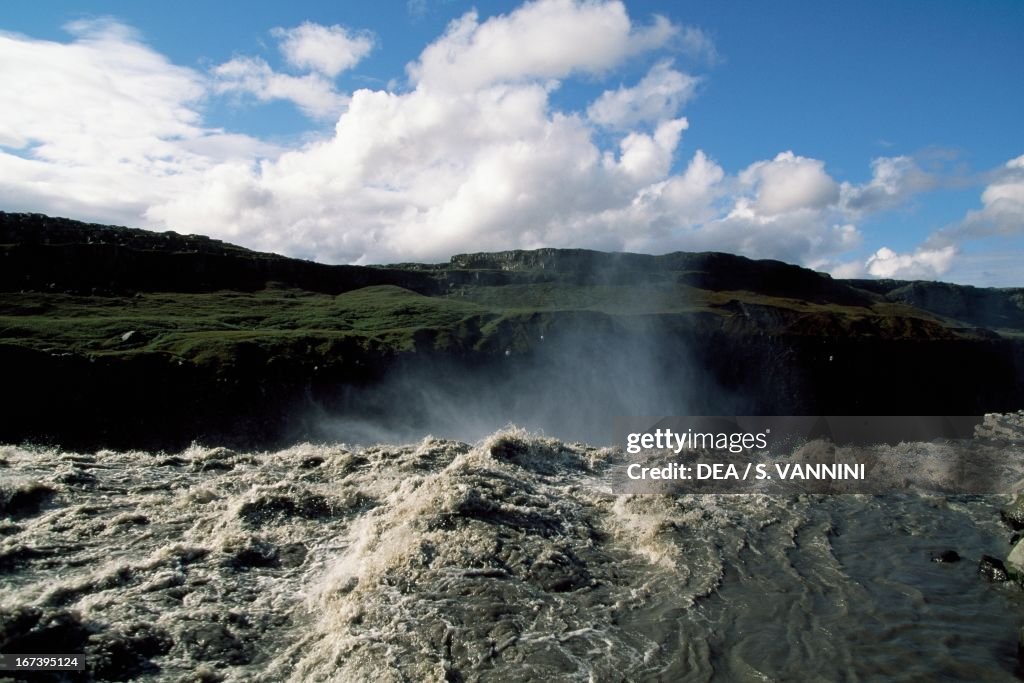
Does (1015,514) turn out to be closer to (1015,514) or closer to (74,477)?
(1015,514)

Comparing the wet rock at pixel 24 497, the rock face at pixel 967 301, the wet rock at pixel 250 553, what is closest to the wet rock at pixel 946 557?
the wet rock at pixel 250 553

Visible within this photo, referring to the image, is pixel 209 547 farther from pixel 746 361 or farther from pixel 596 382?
pixel 746 361

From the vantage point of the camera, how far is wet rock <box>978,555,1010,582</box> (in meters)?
17.4

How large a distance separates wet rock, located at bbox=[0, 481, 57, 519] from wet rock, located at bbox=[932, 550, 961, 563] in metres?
25.6

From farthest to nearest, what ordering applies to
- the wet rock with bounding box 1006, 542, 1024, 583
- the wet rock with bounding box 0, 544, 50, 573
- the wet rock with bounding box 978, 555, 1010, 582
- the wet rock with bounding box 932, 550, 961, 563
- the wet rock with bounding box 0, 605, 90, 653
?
the wet rock with bounding box 932, 550, 961, 563
the wet rock with bounding box 978, 555, 1010, 582
the wet rock with bounding box 1006, 542, 1024, 583
the wet rock with bounding box 0, 544, 50, 573
the wet rock with bounding box 0, 605, 90, 653

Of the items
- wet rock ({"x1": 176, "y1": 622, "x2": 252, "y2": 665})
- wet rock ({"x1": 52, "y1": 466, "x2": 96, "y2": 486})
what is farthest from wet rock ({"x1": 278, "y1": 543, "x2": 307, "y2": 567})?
wet rock ({"x1": 52, "y1": 466, "x2": 96, "y2": 486})

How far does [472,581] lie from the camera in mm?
15734

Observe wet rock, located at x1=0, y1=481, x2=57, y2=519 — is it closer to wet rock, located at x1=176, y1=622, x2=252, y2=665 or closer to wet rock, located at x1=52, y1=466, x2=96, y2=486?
wet rock, located at x1=52, y1=466, x2=96, y2=486

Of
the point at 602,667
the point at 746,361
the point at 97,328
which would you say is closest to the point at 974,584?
the point at 602,667
